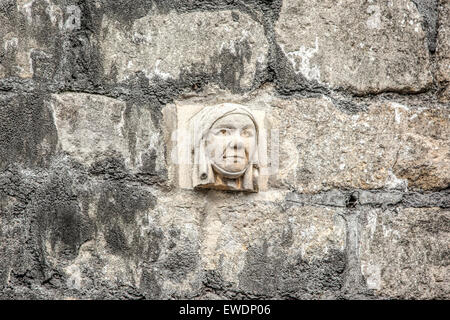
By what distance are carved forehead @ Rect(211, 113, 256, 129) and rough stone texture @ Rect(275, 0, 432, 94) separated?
24cm

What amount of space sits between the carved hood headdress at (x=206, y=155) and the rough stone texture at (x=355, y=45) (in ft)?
0.85

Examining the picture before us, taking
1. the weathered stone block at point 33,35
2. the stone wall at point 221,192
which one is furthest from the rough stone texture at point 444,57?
the weathered stone block at point 33,35

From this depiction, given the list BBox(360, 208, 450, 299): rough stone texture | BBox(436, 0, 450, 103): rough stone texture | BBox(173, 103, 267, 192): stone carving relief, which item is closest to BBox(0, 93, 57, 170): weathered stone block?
BBox(173, 103, 267, 192): stone carving relief

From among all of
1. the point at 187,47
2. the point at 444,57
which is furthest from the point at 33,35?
the point at 444,57

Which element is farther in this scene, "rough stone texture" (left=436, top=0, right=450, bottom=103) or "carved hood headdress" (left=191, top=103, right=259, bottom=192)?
"rough stone texture" (left=436, top=0, right=450, bottom=103)

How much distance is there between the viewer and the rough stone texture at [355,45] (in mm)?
2664

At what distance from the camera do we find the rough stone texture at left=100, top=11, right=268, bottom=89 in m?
2.59

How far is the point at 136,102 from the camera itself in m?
2.58

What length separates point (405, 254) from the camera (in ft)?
8.63

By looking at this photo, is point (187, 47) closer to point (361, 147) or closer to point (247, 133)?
point (247, 133)

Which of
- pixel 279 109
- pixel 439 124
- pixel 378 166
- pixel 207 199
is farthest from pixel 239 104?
pixel 439 124

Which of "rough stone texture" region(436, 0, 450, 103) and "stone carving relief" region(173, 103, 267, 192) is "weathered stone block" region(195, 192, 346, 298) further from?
"rough stone texture" region(436, 0, 450, 103)

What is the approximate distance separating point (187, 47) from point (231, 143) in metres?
0.37

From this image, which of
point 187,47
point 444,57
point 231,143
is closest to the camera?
point 231,143
